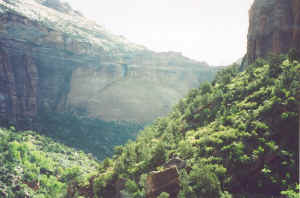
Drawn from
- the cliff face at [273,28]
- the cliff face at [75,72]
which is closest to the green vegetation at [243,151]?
the cliff face at [273,28]

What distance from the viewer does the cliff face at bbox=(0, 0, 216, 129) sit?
10256 cm

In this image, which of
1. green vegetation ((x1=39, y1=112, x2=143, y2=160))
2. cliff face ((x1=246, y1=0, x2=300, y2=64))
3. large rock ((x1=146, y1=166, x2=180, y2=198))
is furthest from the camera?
green vegetation ((x1=39, y1=112, x2=143, y2=160))

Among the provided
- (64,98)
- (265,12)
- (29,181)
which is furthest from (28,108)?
(265,12)

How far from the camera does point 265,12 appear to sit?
45062mm

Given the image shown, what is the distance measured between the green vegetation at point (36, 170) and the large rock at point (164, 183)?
21.1 meters

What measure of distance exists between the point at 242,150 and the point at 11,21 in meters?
107

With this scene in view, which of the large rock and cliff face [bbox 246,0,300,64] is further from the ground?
cliff face [bbox 246,0,300,64]

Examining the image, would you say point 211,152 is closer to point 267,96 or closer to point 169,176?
point 169,176

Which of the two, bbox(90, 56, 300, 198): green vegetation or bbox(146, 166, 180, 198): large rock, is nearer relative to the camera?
bbox(90, 56, 300, 198): green vegetation

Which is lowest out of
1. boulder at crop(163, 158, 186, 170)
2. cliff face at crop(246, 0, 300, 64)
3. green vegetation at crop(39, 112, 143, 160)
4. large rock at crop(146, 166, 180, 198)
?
green vegetation at crop(39, 112, 143, 160)

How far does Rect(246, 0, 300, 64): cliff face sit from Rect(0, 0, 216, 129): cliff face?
89.7 meters

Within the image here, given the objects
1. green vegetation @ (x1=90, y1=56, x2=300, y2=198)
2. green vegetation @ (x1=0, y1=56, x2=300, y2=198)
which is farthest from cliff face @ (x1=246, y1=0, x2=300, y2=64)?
green vegetation @ (x1=90, y1=56, x2=300, y2=198)

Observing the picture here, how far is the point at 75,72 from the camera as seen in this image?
13450 centimetres

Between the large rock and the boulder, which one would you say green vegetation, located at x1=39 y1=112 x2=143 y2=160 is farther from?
the large rock
